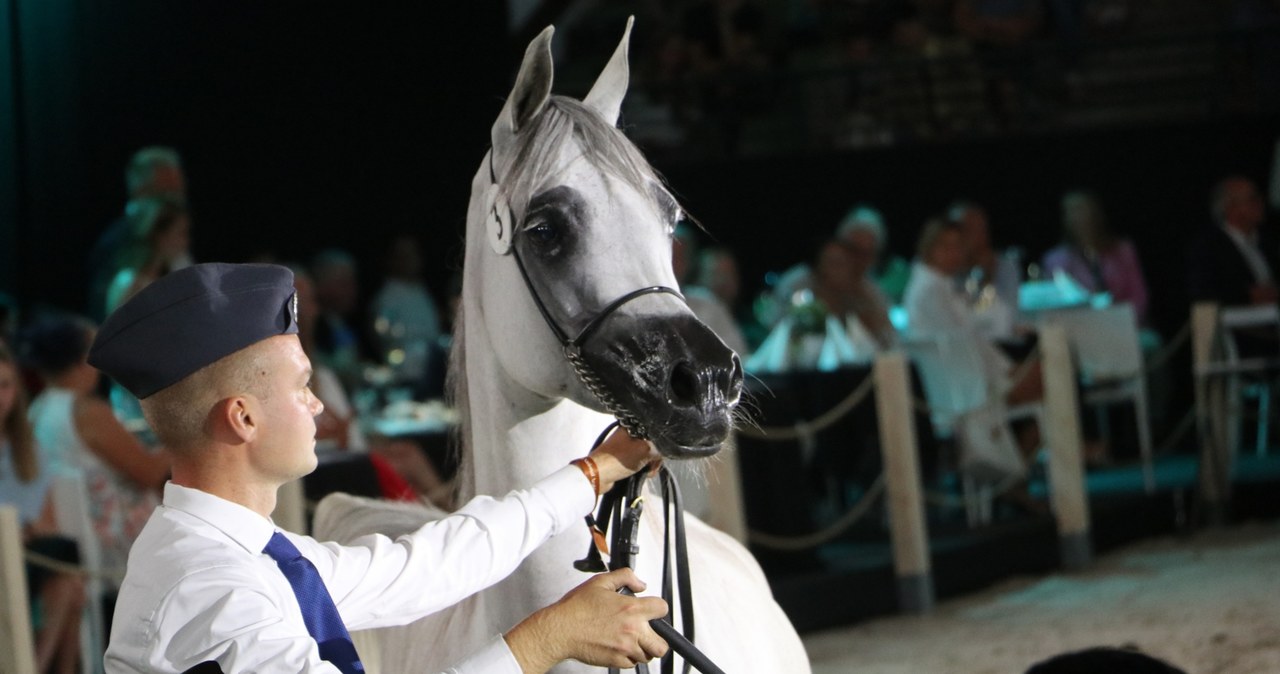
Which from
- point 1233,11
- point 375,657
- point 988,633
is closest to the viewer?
point 375,657

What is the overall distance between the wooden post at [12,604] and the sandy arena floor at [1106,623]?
2801mm

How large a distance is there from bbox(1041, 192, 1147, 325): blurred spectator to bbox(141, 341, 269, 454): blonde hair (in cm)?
904

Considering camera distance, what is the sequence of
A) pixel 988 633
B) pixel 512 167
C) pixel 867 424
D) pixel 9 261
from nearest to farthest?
pixel 512 167 → pixel 988 633 → pixel 867 424 → pixel 9 261

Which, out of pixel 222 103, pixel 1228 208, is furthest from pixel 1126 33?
pixel 222 103

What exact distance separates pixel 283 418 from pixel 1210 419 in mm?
7613

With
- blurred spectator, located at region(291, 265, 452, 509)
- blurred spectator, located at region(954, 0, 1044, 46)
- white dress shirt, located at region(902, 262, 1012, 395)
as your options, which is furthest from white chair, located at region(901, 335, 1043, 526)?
blurred spectator, located at region(954, 0, 1044, 46)

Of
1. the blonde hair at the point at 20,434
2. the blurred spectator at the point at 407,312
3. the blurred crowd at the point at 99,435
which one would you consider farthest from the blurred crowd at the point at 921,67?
the blonde hair at the point at 20,434

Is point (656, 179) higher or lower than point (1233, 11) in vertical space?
lower

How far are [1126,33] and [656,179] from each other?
35.8 feet

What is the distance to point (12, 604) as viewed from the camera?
357cm

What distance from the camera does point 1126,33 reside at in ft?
40.3

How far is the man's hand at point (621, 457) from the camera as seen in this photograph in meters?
2.10

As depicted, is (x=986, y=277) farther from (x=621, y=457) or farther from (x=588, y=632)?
(x=588, y=632)

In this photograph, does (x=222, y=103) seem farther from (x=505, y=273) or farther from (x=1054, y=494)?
(x=505, y=273)
